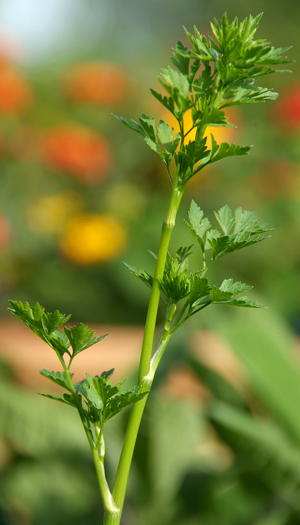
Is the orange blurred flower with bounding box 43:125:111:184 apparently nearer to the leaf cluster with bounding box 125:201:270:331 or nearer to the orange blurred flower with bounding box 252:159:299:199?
the orange blurred flower with bounding box 252:159:299:199

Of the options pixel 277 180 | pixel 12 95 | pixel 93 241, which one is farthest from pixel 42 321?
pixel 277 180

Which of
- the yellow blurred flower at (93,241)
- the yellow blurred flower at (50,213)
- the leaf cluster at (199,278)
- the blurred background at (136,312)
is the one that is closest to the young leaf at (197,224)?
the leaf cluster at (199,278)

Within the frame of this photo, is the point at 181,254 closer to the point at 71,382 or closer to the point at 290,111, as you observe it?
the point at 71,382

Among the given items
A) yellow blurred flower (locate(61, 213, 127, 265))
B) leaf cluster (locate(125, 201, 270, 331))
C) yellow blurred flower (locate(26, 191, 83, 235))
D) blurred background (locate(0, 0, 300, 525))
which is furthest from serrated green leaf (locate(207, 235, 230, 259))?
yellow blurred flower (locate(26, 191, 83, 235))

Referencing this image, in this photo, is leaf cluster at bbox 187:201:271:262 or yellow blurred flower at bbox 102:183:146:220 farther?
yellow blurred flower at bbox 102:183:146:220

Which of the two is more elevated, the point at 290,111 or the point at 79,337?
the point at 290,111

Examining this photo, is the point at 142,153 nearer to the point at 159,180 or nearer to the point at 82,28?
the point at 159,180
